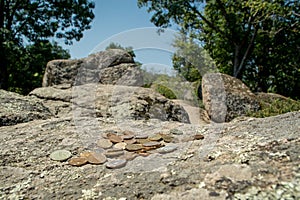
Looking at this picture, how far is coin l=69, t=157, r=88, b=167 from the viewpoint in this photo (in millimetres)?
1329

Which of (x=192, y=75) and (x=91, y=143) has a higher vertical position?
(x=192, y=75)

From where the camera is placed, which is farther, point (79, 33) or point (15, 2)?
point (79, 33)

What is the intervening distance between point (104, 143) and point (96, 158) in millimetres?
209

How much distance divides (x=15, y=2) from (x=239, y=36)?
1042 centimetres

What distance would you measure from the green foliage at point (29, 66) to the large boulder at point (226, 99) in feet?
24.0

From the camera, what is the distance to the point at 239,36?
13273mm

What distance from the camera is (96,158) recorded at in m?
1.37

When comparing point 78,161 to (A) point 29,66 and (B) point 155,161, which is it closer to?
(B) point 155,161

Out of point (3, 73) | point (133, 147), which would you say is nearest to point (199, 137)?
point (133, 147)

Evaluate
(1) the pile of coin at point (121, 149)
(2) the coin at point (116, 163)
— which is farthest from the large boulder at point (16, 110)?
(2) the coin at point (116, 163)

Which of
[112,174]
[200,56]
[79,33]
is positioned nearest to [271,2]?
[200,56]

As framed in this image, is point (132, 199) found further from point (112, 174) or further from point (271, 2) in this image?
point (271, 2)

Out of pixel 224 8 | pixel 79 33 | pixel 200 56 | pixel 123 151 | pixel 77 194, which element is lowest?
pixel 77 194

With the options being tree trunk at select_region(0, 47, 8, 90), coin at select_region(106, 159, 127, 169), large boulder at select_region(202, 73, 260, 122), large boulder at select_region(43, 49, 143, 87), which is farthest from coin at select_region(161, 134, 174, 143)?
tree trunk at select_region(0, 47, 8, 90)
